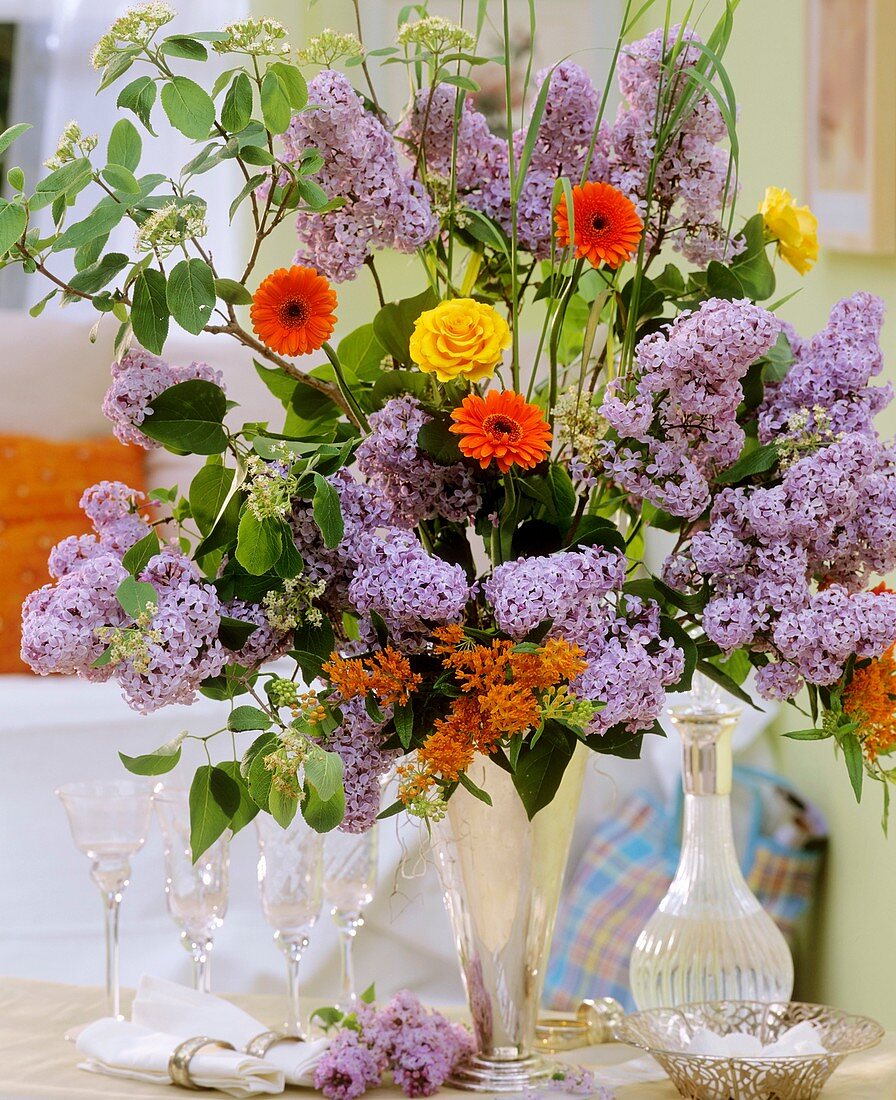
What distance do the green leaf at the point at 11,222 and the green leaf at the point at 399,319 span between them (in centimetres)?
23

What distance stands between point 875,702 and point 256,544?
380 mm

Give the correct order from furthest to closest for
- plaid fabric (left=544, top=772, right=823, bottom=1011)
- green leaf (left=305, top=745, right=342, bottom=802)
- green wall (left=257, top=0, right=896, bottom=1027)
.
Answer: plaid fabric (left=544, top=772, right=823, bottom=1011) < green wall (left=257, top=0, right=896, bottom=1027) < green leaf (left=305, top=745, right=342, bottom=802)

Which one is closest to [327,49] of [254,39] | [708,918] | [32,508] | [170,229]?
[254,39]

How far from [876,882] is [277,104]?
4.09 ft

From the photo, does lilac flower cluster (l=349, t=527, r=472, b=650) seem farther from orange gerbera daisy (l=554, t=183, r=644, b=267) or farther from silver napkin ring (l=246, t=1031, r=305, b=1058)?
silver napkin ring (l=246, t=1031, r=305, b=1058)

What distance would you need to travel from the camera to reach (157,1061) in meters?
0.95

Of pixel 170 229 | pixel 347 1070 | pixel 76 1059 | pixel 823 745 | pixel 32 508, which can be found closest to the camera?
pixel 170 229

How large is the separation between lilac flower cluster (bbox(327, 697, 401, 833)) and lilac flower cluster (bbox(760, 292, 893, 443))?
302 millimetres

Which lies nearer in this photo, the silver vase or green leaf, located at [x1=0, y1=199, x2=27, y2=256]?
green leaf, located at [x1=0, y1=199, x2=27, y2=256]

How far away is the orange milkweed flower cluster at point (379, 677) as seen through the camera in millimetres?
745

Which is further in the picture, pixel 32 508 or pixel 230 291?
pixel 32 508

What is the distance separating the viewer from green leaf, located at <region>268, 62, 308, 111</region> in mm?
737

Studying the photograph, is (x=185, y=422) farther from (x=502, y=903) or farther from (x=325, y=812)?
(x=502, y=903)

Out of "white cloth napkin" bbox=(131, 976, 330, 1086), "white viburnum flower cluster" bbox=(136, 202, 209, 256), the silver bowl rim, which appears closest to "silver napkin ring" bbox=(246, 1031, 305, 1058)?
"white cloth napkin" bbox=(131, 976, 330, 1086)
